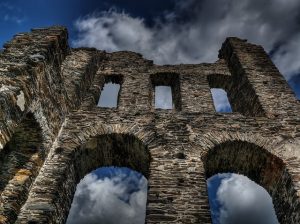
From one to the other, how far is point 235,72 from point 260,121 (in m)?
2.91

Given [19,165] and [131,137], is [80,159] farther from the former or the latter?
[19,165]

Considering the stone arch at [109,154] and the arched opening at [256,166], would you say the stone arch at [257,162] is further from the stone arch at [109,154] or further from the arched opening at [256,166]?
the stone arch at [109,154]

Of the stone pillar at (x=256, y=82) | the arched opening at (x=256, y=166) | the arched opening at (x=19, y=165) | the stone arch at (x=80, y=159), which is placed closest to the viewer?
the arched opening at (x=19, y=165)

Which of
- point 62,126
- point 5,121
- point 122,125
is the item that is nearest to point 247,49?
point 122,125

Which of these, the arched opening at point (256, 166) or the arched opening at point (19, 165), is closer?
the arched opening at point (19, 165)

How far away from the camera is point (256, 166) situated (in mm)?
6875

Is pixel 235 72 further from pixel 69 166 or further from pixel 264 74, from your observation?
pixel 69 166

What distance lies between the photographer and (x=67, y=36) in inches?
287

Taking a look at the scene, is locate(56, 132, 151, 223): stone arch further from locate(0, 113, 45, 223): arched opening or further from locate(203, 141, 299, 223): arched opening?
locate(203, 141, 299, 223): arched opening

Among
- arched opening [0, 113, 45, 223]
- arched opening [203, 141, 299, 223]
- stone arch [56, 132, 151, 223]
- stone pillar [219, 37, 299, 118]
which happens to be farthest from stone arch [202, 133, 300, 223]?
arched opening [0, 113, 45, 223]

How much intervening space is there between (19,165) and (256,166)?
4824mm

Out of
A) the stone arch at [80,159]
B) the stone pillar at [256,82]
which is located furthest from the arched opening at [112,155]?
the stone pillar at [256,82]

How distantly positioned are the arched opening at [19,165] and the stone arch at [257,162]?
130 inches

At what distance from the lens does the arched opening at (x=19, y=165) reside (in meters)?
5.32
